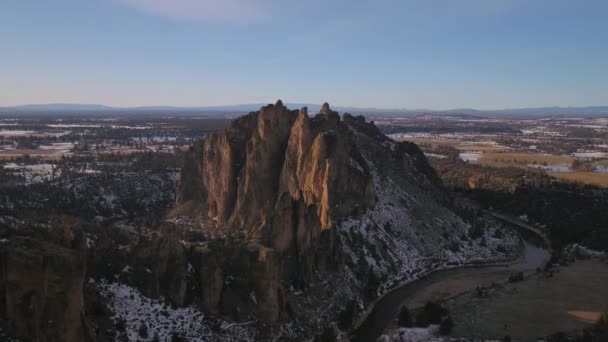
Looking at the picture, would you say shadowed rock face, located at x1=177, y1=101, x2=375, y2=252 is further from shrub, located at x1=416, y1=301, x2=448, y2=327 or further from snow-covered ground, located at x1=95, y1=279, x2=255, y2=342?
snow-covered ground, located at x1=95, y1=279, x2=255, y2=342

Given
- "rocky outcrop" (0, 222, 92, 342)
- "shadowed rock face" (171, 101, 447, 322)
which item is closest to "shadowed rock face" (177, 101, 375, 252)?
"shadowed rock face" (171, 101, 447, 322)

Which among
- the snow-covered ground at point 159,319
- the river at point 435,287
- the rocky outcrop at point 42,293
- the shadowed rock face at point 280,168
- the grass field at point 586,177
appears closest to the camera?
the rocky outcrop at point 42,293

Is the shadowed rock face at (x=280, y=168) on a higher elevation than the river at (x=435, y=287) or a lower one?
higher

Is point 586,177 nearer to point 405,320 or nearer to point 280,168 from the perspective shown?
point 280,168

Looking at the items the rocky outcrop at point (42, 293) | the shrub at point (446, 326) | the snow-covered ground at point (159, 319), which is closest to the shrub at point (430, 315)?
the shrub at point (446, 326)

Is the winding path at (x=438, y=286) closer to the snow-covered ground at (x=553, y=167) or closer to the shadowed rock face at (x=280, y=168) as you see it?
the shadowed rock face at (x=280, y=168)

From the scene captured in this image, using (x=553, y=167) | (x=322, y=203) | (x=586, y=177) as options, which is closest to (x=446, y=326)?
(x=322, y=203)
